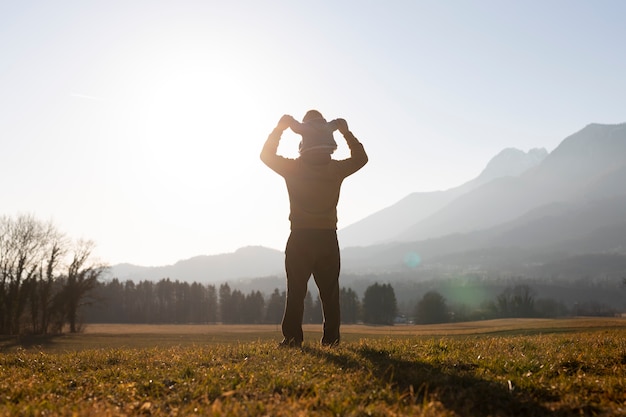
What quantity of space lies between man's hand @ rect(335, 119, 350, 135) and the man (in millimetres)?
617

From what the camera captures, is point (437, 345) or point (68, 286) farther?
point (68, 286)

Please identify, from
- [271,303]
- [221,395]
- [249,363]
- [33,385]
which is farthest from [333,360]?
[271,303]

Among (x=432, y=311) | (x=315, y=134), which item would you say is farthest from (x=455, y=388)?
(x=432, y=311)

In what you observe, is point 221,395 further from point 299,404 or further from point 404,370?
point 404,370

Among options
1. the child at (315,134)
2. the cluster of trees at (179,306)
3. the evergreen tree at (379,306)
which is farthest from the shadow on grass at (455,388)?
the cluster of trees at (179,306)

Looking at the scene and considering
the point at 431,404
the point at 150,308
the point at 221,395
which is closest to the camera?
the point at 431,404

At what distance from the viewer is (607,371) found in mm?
5602

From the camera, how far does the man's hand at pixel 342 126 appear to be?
9.53 m

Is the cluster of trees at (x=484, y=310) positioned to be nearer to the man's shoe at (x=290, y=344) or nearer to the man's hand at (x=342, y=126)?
the man's hand at (x=342, y=126)

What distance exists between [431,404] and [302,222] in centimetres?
538

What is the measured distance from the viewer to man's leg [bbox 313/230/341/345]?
29.3 ft

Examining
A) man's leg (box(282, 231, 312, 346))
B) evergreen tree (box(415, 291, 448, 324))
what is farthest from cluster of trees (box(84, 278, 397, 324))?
man's leg (box(282, 231, 312, 346))

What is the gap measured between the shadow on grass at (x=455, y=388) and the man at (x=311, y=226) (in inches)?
108

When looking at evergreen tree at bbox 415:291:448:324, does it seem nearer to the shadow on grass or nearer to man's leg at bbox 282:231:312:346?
man's leg at bbox 282:231:312:346
